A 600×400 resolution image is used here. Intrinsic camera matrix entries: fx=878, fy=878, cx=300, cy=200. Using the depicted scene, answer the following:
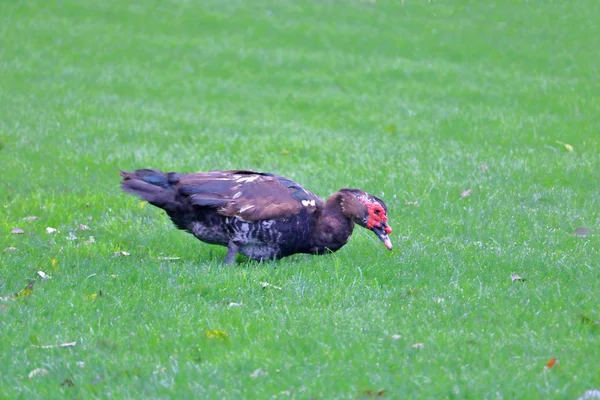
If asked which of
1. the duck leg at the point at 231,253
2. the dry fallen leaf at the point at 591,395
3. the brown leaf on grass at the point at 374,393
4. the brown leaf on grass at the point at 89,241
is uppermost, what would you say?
the dry fallen leaf at the point at 591,395

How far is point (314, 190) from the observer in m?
10.5

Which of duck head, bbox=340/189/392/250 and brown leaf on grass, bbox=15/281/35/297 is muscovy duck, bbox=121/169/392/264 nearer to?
duck head, bbox=340/189/392/250

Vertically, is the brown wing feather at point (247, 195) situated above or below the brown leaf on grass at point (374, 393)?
above

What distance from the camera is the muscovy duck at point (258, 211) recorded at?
759cm

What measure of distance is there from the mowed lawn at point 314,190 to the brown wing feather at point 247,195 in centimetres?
51

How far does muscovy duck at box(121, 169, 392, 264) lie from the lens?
299 inches

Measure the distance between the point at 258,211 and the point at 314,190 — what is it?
306cm

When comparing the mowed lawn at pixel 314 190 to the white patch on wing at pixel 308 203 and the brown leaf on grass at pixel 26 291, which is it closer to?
the brown leaf on grass at pixel 26 291

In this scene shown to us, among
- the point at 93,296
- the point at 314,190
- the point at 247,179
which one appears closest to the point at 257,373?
the point at 93,296

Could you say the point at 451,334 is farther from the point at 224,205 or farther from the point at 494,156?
the point at 494,156

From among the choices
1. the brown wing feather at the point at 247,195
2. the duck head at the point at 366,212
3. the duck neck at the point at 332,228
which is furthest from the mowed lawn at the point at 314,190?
the brown wing feather at the point at 247,195

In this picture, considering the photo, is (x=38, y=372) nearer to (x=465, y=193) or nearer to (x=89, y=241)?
(x=89, y=241)

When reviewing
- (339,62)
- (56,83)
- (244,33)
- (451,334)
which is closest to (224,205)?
(451,334)

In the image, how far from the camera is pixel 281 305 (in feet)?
21.7
